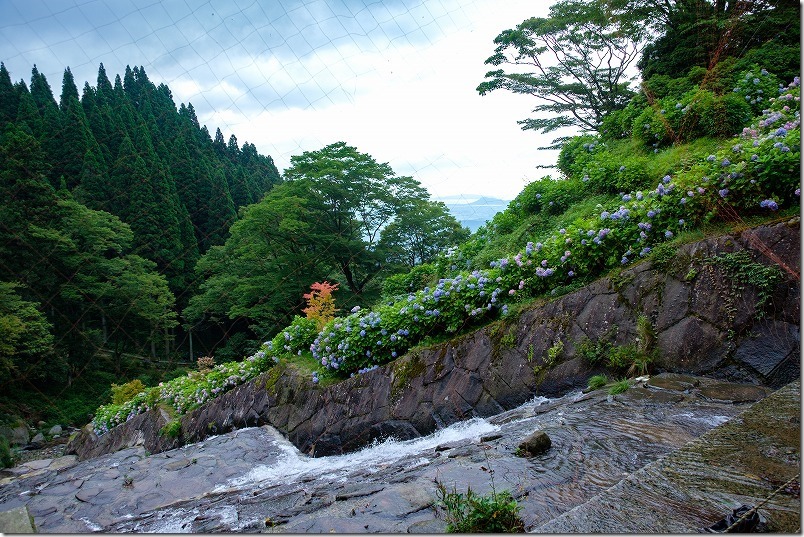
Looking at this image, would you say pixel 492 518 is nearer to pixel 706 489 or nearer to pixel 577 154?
pixel 706 489

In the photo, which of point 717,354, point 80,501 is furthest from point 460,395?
point 80,501

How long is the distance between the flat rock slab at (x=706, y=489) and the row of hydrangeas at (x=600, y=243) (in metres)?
2.00

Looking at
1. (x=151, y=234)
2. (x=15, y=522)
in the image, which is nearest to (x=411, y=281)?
(x=15, y=522)

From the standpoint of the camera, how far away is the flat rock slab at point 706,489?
1.52 metres

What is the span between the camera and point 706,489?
1681 millimetres

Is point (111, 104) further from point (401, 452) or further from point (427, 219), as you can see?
point (401, 452)

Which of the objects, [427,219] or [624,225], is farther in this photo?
[427,219]

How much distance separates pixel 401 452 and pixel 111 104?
24.0m

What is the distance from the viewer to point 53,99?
72.4ft

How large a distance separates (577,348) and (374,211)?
808cm

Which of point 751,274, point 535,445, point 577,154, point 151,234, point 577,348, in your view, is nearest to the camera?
point 535,445

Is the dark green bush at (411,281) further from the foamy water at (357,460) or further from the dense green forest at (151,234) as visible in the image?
the foamy water at (357,460)

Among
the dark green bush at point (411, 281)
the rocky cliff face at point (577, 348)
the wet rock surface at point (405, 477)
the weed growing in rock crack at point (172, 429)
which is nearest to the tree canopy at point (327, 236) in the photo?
the dark green bush at point (411, 281)

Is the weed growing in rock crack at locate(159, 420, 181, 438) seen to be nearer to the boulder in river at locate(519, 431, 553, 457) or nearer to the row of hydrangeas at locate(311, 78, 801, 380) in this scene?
the row of hydrangeas at locate(311, 78, 801, 380)
